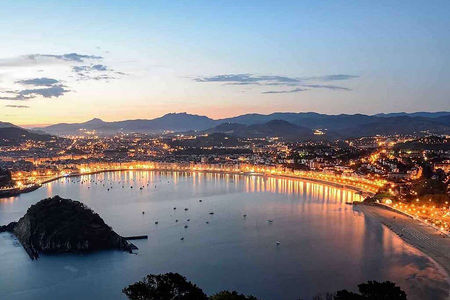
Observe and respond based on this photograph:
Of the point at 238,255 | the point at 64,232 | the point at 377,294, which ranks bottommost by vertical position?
the point at 238,255

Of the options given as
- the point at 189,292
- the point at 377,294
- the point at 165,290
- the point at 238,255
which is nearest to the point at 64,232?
the point at 238,255

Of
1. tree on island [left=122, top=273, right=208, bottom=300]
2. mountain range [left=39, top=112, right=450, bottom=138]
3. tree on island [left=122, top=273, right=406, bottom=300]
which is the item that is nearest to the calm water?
tree on island [left=122, top=273, right=406, bottom=300]

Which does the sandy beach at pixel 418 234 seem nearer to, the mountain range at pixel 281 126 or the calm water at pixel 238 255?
the calm water at pixel 238 255

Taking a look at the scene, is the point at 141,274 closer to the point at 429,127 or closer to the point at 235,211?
the point at 235,211

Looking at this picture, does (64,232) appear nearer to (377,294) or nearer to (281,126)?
(377,294)

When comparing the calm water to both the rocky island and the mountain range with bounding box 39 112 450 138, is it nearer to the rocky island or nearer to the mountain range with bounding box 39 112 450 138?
the rocky island
